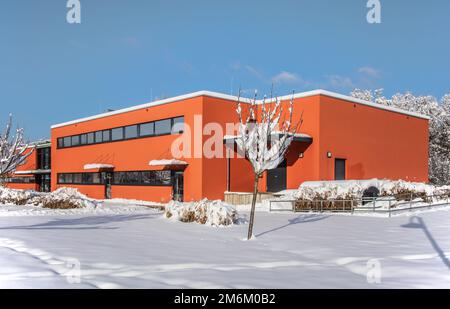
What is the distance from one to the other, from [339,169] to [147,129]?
12.8m

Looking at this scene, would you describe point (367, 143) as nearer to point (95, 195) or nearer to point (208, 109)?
point (208, 109)

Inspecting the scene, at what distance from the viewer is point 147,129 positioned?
28766 millimetres

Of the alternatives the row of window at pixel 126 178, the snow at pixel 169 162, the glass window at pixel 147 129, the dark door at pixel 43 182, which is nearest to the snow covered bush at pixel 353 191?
the snow at pixel 169 162

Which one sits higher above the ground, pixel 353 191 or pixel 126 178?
pixel 126 178

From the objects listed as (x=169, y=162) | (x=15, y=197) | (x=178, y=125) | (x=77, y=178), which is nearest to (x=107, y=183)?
(x=77, y=178)

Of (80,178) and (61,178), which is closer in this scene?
(80,178)

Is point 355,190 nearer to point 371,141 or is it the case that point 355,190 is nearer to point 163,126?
point 371,141

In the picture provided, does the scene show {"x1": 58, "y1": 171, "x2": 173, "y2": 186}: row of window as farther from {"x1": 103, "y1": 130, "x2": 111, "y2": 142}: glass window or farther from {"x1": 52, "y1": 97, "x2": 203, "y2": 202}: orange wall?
{"x1": 103, "y1": 130, "x2": 111, "y2": 142}: glass window

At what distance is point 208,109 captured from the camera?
24.8 meters

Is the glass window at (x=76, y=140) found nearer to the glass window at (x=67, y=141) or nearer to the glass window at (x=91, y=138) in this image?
the glass window at (x=67, y=141)

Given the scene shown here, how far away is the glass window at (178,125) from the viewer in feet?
84.2

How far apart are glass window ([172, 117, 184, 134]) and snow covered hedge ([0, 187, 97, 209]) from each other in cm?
718
